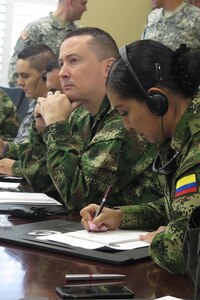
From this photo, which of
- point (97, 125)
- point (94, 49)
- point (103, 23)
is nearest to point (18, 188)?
point (97, 125)

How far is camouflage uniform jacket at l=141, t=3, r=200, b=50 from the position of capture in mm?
3635

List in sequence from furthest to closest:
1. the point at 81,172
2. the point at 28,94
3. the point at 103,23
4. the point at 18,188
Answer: the point at 103,23 → the point at 28,94 → the point at 18,188 → the point at 81,172

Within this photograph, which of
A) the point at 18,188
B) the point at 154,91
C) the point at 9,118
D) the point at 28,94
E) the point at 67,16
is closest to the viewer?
the point at 154,91

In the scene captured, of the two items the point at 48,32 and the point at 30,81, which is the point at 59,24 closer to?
the point at 48,32

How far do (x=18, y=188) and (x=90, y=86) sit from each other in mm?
465

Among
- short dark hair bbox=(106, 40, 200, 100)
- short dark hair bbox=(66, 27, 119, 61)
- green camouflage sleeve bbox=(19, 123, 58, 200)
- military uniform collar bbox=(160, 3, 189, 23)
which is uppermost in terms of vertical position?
short dark hair bbox=(106, 40, 200, 100)

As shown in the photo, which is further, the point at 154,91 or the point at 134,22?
the point at 134,22

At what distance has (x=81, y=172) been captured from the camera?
1819mm

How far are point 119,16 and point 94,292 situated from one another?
4.21m

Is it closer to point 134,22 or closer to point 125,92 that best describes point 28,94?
point 134,22

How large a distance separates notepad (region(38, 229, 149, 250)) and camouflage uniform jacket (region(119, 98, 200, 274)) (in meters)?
0.10

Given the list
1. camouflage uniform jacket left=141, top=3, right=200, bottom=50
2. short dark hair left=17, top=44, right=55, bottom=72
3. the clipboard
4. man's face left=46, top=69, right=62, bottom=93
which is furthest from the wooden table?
camouflage uniform jacket left=141, top=3, right=200, bottom=50

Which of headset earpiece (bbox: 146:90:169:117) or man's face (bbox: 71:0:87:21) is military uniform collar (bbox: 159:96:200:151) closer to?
headset earpiece (bbox: 146:90:169:117)

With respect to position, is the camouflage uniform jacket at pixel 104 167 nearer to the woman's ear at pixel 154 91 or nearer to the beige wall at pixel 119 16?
the woman's ear at pixel 154 91
